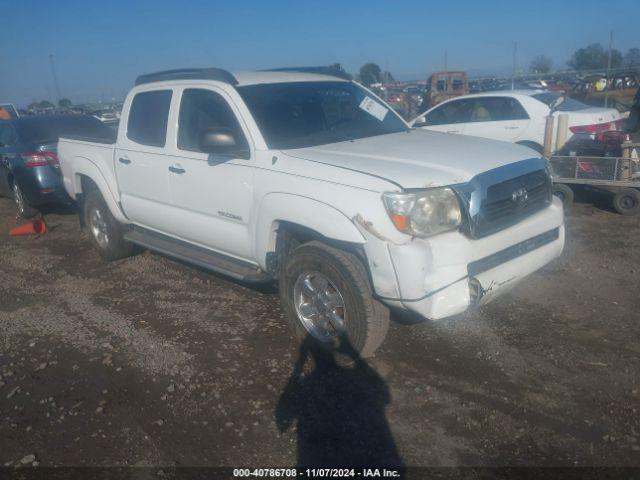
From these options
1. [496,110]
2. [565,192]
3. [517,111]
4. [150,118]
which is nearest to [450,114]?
[496,110]

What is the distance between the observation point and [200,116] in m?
4.89

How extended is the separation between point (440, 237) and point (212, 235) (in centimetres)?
213

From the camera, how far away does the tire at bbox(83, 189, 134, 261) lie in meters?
6.41

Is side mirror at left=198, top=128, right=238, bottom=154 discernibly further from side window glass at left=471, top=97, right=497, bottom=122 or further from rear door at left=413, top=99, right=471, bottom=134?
side window glass at left=471, top=97, right=497, bottom=122

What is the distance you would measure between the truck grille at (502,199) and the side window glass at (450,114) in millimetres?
6517

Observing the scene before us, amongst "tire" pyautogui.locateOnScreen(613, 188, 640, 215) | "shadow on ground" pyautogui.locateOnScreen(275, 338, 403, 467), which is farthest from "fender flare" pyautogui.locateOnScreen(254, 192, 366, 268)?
"tire" pyautogui.locateOnScreen(613, 188, 640, 215)

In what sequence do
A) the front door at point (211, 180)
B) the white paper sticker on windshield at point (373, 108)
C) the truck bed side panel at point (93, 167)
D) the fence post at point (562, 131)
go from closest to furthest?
1. the front door at point (211, 180)
2. the white paper sticker on windshield at point (373, 108)
3. the truck bed side panel at point (93, 167)
4. the fence post at point (562, 131)

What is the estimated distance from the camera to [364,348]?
3783mm

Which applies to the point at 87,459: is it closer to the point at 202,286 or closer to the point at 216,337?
the point at 216,337

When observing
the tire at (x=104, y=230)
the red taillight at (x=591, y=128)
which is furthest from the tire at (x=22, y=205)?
the red taillight at (x=591, y=128)

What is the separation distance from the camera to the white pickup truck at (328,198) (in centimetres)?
341

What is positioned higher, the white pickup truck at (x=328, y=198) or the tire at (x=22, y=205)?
the white pickup truck at (x=328, y=198)

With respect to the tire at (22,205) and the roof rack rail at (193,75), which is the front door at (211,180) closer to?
the roof rack rail at (193,75)

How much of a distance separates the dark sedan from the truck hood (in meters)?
5.87
